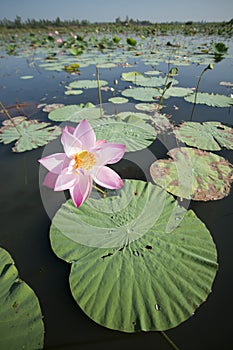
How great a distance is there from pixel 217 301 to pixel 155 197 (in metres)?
0.67

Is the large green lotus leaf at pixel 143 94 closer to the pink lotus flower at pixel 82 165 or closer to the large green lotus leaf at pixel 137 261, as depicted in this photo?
the large green lotus leaf at pixel 137 261

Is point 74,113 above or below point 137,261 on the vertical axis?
above

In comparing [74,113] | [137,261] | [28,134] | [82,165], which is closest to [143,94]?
[74,113]

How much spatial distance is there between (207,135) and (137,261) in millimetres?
1685

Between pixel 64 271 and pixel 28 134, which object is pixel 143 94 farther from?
pixel 64 271

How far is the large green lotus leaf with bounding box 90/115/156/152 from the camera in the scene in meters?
2.04

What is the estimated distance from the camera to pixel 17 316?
882mm

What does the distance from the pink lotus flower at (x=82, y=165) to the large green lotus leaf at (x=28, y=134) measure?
1482 millimetres

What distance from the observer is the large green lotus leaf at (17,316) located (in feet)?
2.70

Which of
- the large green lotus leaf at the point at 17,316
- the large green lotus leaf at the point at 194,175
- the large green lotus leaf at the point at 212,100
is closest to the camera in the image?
the large green lotus leaf at the point at 17,316

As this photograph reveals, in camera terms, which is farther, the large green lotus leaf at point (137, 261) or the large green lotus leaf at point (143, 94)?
the large green lotus leaf at point (143, 94)

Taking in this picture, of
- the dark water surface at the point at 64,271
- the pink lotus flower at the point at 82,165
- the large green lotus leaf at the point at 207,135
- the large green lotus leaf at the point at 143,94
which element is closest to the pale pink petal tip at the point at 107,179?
the pink lotus flower at the point at 82,165

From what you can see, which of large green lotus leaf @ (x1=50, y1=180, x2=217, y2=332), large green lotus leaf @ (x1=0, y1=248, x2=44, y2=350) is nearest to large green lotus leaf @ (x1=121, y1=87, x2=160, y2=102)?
large green lotus leaf @ (x1=50, y1=180, x2=217, y2=332)

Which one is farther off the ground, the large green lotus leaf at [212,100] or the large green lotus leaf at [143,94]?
the large green lotus leaf at [143,94]
